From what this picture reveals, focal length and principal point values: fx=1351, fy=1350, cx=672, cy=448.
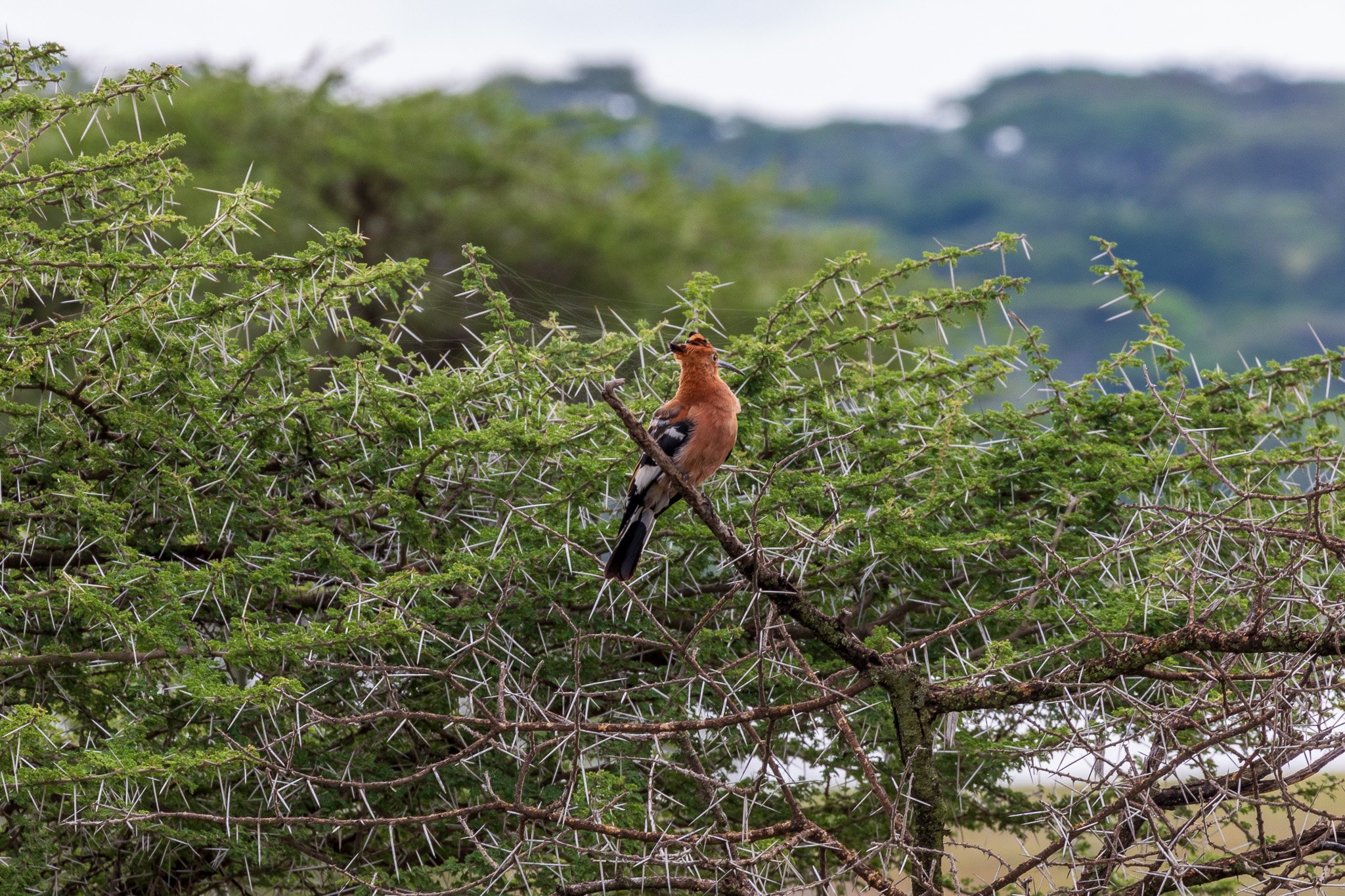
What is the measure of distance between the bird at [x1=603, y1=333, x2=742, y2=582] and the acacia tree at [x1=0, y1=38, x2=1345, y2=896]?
0.66ft

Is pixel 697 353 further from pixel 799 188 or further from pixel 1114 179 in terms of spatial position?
pixel 1114 179

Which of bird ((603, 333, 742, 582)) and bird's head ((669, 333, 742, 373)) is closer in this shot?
bird ((603, 333, 742, 582))

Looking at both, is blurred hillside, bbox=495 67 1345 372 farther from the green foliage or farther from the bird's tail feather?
the bird's tail feather

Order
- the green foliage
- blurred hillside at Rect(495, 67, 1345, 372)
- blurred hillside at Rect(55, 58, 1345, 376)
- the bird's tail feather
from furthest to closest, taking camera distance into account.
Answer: blurred hillside at Rect(495, 67, 1345, 372)
blurred hillside at Rect(55, 58, 1345, 376)
the green foliage
the bird's tail feather

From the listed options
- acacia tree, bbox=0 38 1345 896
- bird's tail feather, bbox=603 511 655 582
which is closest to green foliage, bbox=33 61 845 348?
acacia tree, bbox=0 38 1345 896

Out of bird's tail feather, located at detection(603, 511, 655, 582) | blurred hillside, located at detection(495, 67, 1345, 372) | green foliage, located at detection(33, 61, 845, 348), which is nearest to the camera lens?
bird's tail feather, located at detection(603, 511, 655, 582)

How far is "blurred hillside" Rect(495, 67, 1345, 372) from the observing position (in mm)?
45531

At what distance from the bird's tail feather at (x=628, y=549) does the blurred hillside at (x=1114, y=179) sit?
119ft

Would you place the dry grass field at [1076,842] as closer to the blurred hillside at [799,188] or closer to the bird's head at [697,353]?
the bird's head at [697,353]

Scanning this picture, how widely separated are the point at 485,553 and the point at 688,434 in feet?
2.82

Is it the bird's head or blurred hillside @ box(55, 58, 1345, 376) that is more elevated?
blurred hillside @ box(55, 58, 1345, 376)

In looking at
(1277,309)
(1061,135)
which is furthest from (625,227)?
(1061,135)

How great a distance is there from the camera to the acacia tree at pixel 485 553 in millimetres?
4141

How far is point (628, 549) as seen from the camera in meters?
4.03
